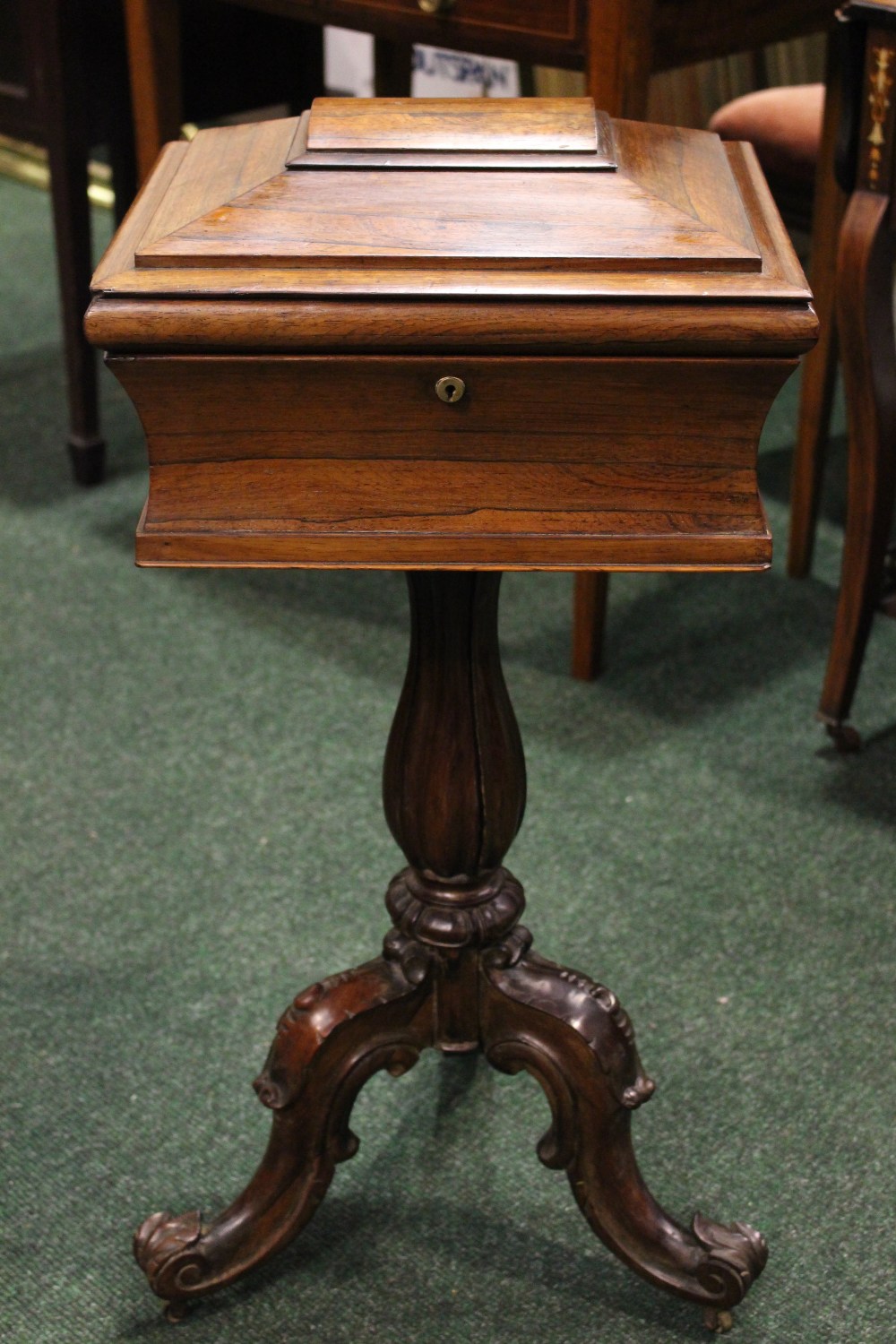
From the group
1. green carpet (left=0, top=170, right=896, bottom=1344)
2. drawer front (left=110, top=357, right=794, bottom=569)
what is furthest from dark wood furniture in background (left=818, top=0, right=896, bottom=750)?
drawer front (left=110, top=357, right=794, bottom=569)

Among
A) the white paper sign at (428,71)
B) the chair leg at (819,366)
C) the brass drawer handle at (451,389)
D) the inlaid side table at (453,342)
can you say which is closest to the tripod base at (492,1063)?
the inlaid side table at (453,342)

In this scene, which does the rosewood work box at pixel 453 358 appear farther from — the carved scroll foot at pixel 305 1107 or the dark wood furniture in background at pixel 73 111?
the dark wood furniture in background at pixel 73 111

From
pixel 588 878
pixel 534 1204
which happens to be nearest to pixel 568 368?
pixel 534 1204

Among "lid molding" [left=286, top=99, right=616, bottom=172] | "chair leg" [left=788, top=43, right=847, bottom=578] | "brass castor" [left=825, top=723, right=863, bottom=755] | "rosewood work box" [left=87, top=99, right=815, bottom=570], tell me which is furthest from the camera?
"chair leg" [left=788, top=43, right=847, bottom=578]

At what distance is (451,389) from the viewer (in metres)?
0.81

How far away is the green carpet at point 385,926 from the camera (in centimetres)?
118

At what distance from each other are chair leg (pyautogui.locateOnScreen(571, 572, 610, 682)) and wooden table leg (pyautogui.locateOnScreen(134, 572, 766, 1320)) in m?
0.76

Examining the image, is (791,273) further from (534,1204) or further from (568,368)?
(534,1204)

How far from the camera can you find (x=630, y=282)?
0.79 m

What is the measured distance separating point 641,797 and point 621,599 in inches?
18.5

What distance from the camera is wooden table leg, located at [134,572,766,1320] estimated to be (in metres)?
1.04

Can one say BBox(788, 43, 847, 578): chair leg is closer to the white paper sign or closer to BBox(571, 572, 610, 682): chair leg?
BBox(571, 572, 610, 682): chair leg

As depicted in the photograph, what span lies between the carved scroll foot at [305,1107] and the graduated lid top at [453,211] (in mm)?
506

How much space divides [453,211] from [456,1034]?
1.89 ft
